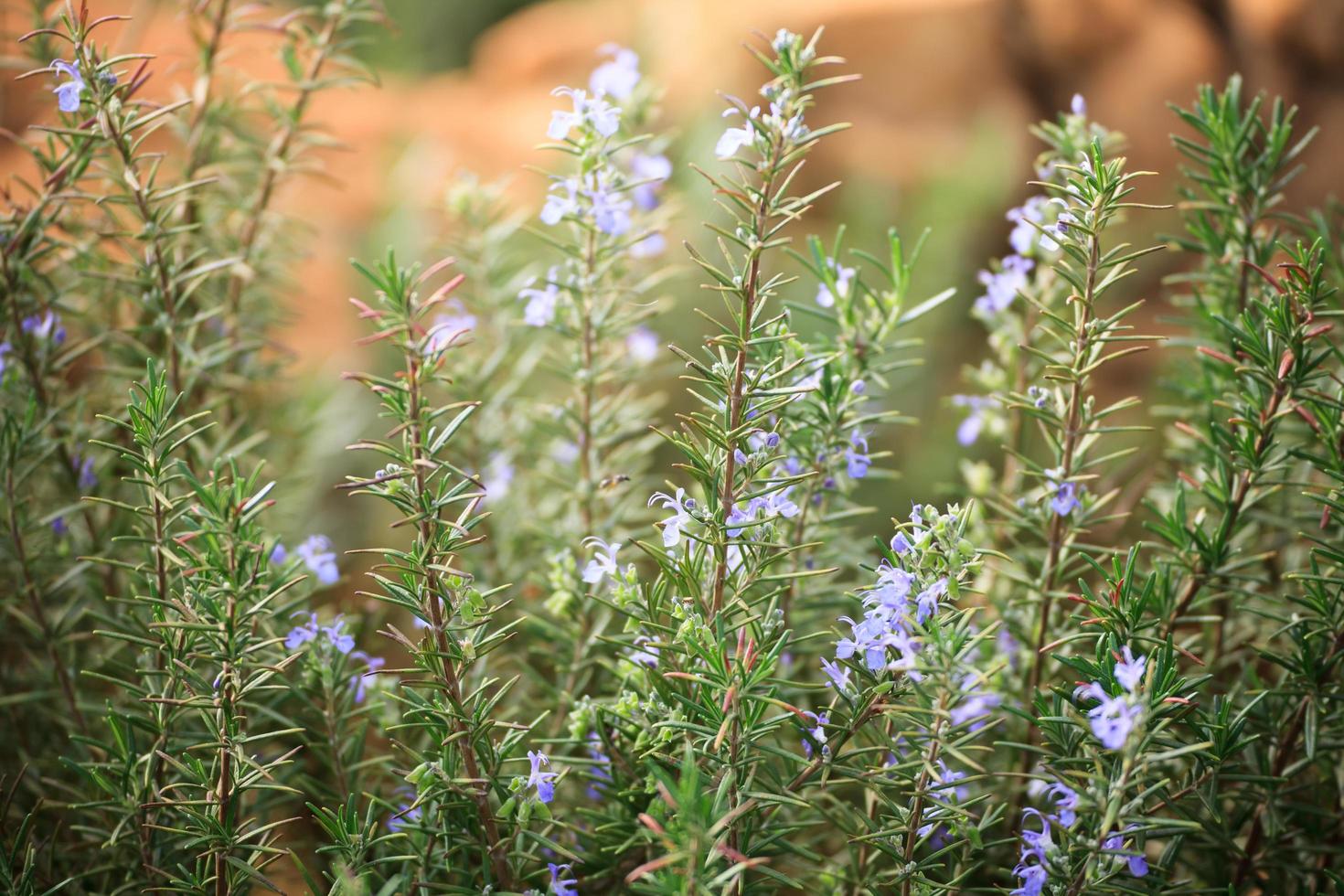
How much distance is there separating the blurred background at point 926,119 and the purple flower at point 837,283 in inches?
56.0

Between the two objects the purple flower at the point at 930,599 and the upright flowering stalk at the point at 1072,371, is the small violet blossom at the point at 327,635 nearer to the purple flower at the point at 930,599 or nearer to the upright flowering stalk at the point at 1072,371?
the purple flower at the point at 930,599

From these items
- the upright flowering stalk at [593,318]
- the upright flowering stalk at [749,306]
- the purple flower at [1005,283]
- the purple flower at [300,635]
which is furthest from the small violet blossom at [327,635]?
the purple flower at [1005,283]

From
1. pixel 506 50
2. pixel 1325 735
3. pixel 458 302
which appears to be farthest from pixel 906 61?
pixel 1325 735

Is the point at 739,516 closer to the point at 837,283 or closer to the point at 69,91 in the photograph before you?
the point at 837,283

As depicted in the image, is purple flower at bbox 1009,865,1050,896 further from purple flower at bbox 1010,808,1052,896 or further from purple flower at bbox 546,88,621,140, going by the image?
purple flower at bbox 546,88,621,140

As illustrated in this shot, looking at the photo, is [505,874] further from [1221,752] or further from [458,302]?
[458,302]

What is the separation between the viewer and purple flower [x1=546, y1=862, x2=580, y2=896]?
3.21 ft

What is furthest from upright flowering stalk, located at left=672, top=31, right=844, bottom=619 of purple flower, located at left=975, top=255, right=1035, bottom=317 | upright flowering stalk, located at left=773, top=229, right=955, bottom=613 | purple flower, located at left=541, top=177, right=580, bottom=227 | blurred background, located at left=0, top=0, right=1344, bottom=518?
blurred background, located at left=0, top=0, right=1344, bottom=518

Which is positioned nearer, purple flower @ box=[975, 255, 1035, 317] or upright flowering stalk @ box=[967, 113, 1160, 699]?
upright flowering stalk @ box=[967, 113, 1160, 699]

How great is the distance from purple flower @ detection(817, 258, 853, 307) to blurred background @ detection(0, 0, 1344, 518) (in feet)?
4.67

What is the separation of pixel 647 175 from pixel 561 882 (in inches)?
35.0

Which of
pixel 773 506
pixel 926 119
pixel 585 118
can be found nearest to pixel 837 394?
pixel 773 506

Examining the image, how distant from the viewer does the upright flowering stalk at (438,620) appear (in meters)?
0.91

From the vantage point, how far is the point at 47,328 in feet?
4.21
